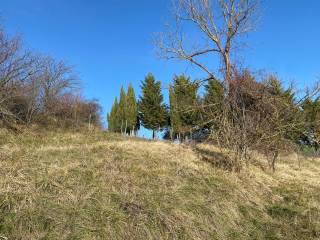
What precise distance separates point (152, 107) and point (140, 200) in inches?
1121

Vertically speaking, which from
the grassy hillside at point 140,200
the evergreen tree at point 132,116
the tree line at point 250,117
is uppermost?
the evergreen tree at point 132,116

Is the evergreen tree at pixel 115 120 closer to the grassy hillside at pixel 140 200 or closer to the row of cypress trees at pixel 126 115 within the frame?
the row of cypress trees at pixel 126 115

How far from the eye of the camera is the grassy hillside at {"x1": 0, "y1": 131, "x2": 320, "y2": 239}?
17.2ft

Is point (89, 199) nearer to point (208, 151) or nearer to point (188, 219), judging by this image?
point (188, 219)

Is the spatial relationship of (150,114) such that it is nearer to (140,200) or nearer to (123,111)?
(123,111)

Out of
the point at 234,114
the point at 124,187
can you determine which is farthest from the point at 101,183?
the point at 234,114

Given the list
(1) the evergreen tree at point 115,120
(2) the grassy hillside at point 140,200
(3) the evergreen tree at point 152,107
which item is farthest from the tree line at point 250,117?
(1) the evergreen tree at point 115,120

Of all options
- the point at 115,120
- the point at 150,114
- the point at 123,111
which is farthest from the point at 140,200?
the point at 115,120

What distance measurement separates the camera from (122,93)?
139ft

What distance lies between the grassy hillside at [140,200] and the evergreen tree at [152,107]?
79.4ft

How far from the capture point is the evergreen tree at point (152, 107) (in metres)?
34.2

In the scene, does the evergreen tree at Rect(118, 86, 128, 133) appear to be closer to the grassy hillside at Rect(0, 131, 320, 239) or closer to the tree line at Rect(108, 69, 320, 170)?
the tree line at Rect(108, 69, 320, 170)

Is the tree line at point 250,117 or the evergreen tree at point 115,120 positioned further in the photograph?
the evergreen tree at point 115,120

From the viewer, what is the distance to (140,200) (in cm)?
638
